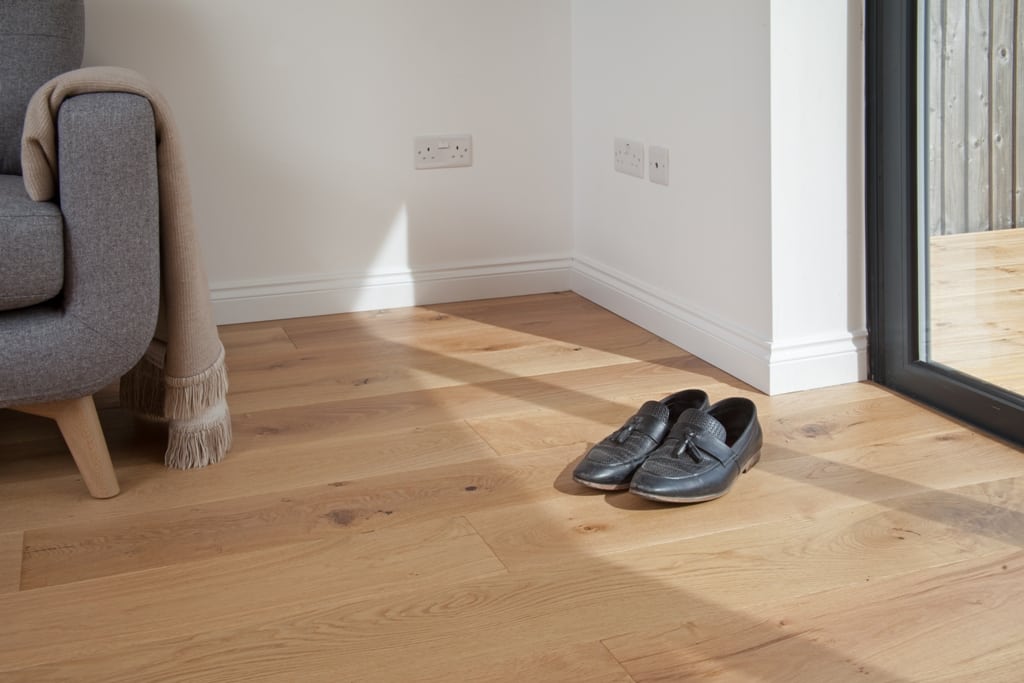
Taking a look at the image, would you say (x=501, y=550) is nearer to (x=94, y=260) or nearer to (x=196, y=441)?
(x=196, y=441)

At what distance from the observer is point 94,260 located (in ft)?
5.58

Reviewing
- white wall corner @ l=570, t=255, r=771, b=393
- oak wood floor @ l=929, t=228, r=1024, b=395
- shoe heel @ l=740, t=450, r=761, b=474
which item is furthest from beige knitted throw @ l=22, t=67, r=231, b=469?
oak wood floor @ l=929, t=228, r=1024, b=395

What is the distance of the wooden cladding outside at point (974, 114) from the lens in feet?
5.96

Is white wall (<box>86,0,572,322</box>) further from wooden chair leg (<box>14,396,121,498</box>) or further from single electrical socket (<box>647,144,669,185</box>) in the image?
wooden chair leg (<box>14,396,121,498</box>)

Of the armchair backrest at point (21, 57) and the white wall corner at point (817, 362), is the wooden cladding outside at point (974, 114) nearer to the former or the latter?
the white wall corner at point (817, 362)

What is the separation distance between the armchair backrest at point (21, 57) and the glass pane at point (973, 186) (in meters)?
1.71

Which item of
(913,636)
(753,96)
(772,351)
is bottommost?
(913,636)

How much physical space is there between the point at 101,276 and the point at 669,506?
929mm

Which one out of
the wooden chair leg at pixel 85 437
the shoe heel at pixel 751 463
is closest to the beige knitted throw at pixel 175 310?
the wooden chair leg at pixel 85 437

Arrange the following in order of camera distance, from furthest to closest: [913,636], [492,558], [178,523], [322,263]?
[322,263], [178,523], [492,558], [913,636]

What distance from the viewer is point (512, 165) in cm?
305

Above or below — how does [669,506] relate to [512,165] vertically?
below

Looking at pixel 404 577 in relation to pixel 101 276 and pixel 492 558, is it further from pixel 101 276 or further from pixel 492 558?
pixel 101 276

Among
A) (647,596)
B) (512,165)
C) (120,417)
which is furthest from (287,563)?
(512,165)
